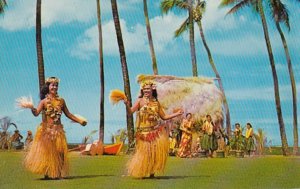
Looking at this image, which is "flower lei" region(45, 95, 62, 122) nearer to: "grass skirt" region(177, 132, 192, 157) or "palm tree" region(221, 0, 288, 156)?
"grass skirt" region(177, 132, 192, 157)

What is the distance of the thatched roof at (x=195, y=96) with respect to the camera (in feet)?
64.1

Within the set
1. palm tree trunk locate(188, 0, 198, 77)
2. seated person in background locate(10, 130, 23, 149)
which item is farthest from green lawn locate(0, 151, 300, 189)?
palm tree trunk locate(188, 0, 198, 77)

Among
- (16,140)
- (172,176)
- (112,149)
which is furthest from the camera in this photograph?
(112,149)

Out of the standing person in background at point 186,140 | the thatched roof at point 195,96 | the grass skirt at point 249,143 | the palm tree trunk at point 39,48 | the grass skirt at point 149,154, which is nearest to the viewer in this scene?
the grass skirt at point 149,154

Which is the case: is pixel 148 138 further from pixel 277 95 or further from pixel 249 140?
pixel 277 95

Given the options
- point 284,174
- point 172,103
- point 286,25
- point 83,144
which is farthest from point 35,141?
point 286,25

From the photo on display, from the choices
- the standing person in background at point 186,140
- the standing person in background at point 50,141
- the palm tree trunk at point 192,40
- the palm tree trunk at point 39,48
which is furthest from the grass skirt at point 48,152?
the palm tree trunk at point 192,40

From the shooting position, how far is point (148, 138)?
31.8ft

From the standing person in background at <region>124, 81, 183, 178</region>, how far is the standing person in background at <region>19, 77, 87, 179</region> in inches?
29.8

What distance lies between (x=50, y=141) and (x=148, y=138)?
4.21ft

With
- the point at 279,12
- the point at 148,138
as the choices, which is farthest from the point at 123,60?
the point at 148,138

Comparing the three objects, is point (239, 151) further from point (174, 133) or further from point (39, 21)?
point (39, 21)

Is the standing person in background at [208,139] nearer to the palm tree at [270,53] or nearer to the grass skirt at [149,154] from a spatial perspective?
the palm tree at [270,53]

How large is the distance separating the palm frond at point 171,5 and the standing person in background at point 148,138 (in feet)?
46.1
